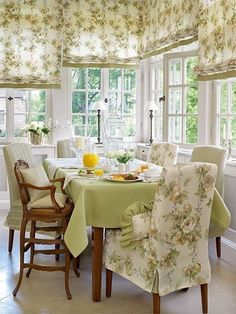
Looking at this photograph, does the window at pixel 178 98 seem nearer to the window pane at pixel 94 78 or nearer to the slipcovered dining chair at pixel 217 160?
the window pane at pixel 94 78

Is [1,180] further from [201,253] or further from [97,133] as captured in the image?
[201,253]

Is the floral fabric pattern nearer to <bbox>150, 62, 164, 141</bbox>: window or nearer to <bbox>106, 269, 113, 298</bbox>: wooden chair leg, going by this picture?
<bbox>106, 269, 113, 298</bbox>: wooden chair leg

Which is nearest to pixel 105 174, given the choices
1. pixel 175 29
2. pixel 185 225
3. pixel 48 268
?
pixel 48 268

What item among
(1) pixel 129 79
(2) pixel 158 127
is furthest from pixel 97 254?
(1) pixel 129 79

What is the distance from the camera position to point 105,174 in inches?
158

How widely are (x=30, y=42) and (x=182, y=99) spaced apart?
2.20 metres

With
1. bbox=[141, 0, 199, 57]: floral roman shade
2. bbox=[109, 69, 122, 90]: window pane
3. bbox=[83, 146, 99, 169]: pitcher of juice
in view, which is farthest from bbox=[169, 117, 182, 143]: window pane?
bbox=[83, 146, 99, 169]: pitcher of juice

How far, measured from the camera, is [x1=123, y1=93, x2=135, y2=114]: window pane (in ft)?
24.0

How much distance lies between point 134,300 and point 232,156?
2.13 meters

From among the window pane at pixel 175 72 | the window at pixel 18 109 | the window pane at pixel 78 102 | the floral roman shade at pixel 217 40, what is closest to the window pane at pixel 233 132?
the floral roman shade at pixel 217 40

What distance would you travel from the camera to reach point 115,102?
23.8 ft

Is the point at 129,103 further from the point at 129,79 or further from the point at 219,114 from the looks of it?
the point at 219,114

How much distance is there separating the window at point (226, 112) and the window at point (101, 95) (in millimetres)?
2200

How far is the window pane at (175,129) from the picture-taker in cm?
625
